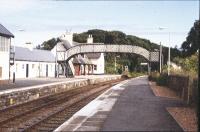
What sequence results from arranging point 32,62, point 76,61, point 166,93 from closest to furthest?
point 166,93 → point 32,62 → point 76,61

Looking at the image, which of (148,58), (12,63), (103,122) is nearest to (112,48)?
(148,58)

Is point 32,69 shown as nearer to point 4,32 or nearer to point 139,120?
point 4,32

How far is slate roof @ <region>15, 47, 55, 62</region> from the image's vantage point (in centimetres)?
6322

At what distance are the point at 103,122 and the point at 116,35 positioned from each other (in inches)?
5448

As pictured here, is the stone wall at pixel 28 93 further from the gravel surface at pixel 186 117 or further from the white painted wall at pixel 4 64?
the gravel surface at pixel 186 117

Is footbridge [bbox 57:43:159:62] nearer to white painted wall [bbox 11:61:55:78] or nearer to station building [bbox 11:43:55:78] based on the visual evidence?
station building [bbox 11:43:55:78]

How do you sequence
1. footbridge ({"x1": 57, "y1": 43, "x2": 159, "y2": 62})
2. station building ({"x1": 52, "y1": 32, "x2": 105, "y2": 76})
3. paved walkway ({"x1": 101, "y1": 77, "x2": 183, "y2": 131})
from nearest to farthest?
paved walkway ({"x1": 101, "y1": 77, "x2": 183, "y2": 131}) < footbridge ({"x1": 57, "y1": 43, "x2": 159, "y2": 62}) < station building ({"x1": 52, "y1": 32, "x2": 105, "y2": 76})

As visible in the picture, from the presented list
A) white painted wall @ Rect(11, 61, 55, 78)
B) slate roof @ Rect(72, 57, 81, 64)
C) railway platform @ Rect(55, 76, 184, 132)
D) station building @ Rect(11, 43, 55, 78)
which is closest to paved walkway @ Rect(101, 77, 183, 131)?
railway platform @ Rect(55, 76, 184, 132)

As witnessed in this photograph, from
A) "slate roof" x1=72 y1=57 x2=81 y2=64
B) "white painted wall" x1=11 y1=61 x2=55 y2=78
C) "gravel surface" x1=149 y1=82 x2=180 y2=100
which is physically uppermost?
"slate roof" x1=72 y1=57 x2=81 y2=64

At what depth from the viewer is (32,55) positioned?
68812 millimetres

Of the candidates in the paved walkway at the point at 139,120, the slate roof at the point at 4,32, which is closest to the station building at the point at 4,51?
the slate roof at the point at 4,32

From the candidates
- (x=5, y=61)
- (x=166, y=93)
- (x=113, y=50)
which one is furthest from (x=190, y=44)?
(x=166, y=93)

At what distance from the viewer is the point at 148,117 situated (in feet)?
58.6

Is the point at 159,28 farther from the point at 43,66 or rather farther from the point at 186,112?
the point at 43,66
